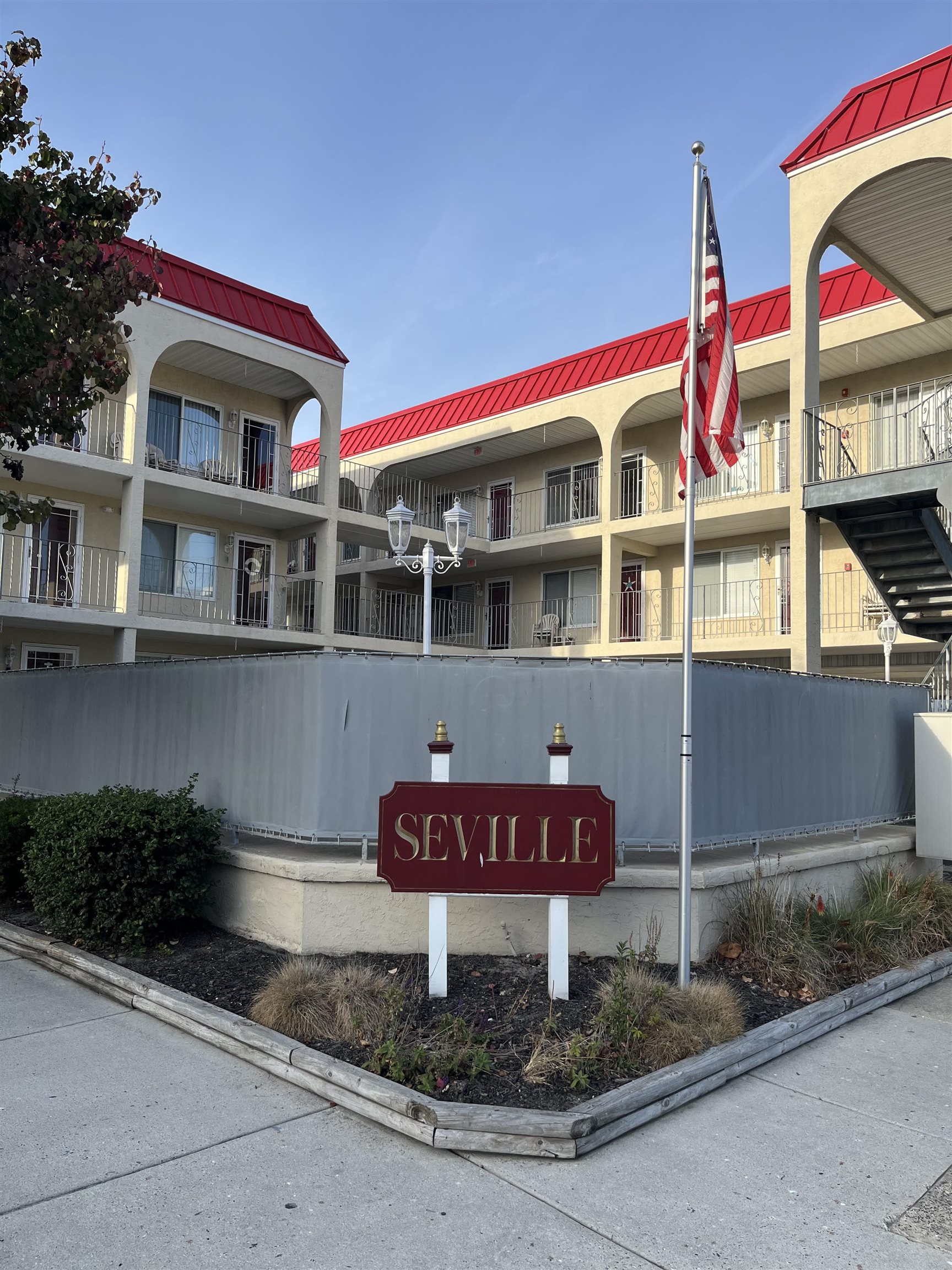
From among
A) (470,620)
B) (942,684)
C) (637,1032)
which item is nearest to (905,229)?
(942,684)

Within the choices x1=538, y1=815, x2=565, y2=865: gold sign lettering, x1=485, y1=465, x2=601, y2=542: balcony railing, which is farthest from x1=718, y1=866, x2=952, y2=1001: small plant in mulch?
x1=485, y1=465, x2=601, y2=542: balcony railing

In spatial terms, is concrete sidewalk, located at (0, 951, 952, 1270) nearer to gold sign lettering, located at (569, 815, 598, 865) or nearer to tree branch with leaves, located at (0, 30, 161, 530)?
gold sign lettering, located at (569, 815, 598, 865)

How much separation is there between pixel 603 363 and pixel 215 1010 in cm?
1967

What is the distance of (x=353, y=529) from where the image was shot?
23.5m

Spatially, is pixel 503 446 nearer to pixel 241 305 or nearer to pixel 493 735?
pixel 241 305

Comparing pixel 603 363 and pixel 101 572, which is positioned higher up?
pixel 603 363

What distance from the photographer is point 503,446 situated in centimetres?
2578

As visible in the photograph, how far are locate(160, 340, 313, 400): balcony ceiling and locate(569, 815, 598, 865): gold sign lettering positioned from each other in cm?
1620

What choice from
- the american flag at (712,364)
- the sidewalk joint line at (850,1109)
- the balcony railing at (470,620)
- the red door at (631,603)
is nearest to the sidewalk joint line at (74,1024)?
the sidewalk joint line at (850,1109)

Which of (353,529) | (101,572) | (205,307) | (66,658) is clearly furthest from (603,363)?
(66,658)

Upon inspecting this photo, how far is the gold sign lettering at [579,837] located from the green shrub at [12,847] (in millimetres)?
5634

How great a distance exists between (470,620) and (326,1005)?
22048mm

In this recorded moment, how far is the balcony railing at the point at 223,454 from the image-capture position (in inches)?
810

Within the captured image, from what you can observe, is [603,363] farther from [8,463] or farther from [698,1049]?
[698,1049]
